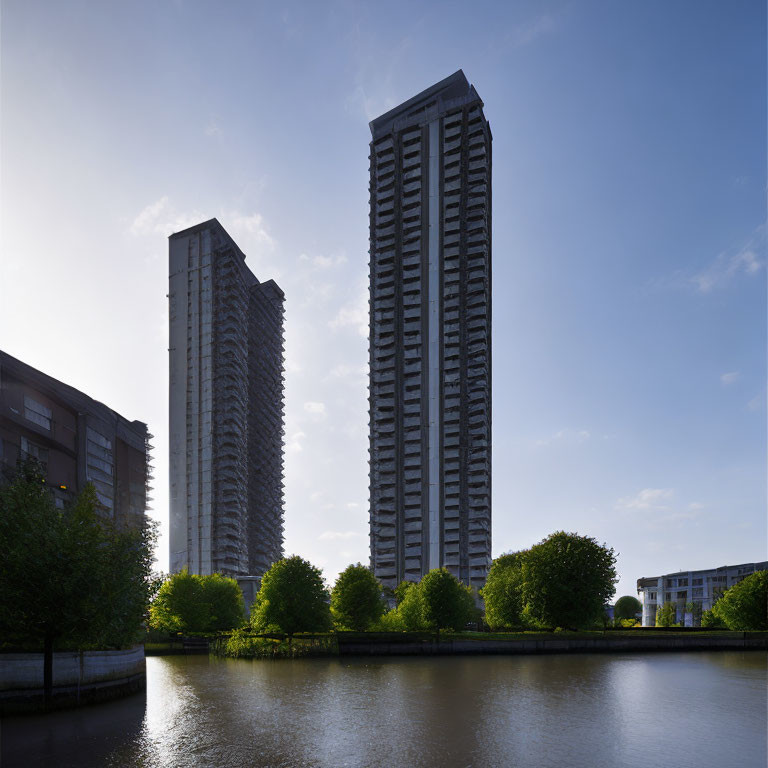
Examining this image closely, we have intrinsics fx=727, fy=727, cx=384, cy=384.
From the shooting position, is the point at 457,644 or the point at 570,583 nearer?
the point at 457,644

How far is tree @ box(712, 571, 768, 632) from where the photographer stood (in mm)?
88000

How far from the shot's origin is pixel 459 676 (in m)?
51.4

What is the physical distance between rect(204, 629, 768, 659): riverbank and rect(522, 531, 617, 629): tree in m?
3.42

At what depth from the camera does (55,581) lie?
36281 millimetres

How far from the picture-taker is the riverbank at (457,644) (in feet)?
245

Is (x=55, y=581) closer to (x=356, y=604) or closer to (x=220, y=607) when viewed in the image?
(x=356, y=604)

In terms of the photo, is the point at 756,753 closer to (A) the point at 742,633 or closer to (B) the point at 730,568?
(A) the point at 742,633

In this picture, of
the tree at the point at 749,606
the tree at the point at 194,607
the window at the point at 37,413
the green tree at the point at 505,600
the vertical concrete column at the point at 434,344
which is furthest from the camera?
the vertical concrete column at the point at 434,344

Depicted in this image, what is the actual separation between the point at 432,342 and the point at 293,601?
374 ft

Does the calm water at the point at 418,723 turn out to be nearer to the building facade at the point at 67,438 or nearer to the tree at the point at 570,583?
the building facade at the point at 67,438

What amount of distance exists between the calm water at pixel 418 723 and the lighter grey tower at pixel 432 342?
12450cm

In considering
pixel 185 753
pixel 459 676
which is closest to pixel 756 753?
pixel 185 753

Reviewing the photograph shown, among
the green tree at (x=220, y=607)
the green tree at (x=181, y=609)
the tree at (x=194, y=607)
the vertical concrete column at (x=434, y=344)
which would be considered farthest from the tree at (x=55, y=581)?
the vertical concrete column at (x=434, y=344)

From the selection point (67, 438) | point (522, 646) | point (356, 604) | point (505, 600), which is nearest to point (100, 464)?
point (67, 438)
